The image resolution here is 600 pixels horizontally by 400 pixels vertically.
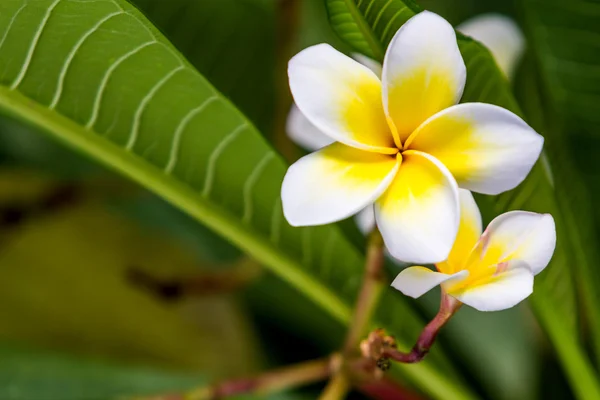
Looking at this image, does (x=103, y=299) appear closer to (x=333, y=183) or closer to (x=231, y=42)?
(x=231, y=42)

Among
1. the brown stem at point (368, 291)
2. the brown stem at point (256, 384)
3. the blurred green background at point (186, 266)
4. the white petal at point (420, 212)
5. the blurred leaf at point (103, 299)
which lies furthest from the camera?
the blurred leaf at point (103, 299)

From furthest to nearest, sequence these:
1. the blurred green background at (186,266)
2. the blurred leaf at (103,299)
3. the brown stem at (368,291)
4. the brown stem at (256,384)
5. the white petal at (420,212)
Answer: the blurred leaf at (103,299), the blurred green background at (186,266), the brown stem at (256,384), the brown stem at (368,291), the white petal at (420,212)

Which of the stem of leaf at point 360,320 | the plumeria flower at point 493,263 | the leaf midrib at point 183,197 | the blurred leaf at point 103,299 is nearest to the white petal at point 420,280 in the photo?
the plumeria flower at point 493,263

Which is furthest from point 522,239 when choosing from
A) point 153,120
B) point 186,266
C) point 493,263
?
point 186,266

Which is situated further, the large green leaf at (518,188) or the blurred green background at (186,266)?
the blurred green background at (186,266)

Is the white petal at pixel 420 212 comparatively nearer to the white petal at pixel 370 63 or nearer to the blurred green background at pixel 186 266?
the white petal at pixel 370 63

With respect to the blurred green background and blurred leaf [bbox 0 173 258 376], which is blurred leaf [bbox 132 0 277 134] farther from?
blurred leaf [bbox 0 173 258 376]
